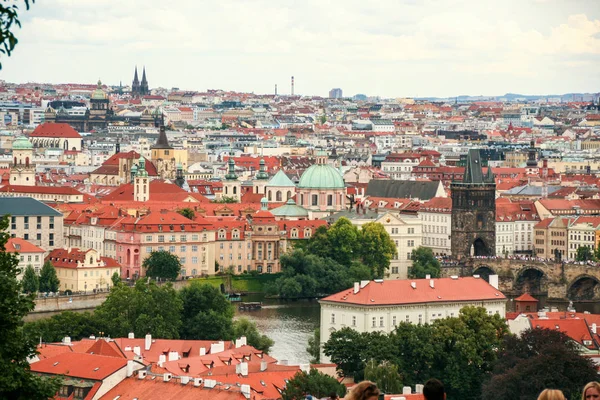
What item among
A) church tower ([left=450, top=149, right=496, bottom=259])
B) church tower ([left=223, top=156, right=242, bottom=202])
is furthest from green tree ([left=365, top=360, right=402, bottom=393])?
church tower ([left=223, top=156, right=242, bottom=202])

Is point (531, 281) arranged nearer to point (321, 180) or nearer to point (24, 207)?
point (321, 180)

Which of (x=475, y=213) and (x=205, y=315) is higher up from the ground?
(x=475, y=213)

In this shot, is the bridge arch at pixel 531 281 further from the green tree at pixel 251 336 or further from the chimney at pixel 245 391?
the chimney at pixel 245 391

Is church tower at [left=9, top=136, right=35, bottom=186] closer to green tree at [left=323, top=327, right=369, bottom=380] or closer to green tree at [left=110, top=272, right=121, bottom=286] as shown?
green tree at [left=110, top=272, right=121, bottom=286]

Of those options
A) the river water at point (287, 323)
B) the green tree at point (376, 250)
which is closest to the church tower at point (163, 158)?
the green tree at point (376, 250)

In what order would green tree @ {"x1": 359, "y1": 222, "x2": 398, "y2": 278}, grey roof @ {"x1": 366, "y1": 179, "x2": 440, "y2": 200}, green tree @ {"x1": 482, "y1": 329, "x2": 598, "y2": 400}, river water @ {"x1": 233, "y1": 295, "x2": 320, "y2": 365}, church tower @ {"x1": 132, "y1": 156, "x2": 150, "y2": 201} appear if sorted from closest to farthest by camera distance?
green tree @ {"x1": 482, "y1": 329, "x2": 598, "y2": 400} < river water @ {"x1": 233, "y1": 295, "x2": 320, "y2": 365} < green tree @ {"x1": 359, "y1": 222, "x2": 398, "y2": 278} < church tower @ {"x1": 132, "y1": 156, "x2": 150, "y2": 201} < grey roof @ {"x1": 366, "y1": 179, "x2": 440, "y2": 200}

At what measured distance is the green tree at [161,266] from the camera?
2881 inches

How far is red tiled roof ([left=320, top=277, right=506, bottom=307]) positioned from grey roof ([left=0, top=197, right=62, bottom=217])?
26.9 m

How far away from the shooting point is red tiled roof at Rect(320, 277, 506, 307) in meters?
50.3

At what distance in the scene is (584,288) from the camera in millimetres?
76188

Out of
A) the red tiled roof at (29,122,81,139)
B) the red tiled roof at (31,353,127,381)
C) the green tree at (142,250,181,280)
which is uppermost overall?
the red tiled roof at (29,122,81,139)

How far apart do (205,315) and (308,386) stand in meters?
16.9

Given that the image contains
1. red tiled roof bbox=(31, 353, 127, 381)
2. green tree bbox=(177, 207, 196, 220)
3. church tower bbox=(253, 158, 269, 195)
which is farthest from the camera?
church tower bbox=(253, 158, 269, 195)

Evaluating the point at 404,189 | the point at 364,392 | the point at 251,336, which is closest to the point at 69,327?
the point at 251,336
